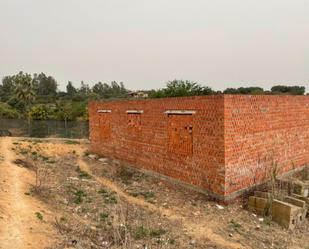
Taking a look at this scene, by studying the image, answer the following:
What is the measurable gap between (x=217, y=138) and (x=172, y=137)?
2147mm

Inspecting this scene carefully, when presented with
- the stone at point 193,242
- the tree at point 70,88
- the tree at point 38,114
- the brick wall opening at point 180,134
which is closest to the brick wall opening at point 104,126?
the brick wall opening at point 180,134

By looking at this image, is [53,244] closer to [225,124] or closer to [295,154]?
[225,124]

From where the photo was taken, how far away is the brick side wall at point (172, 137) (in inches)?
342

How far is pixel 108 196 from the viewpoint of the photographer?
9391mm

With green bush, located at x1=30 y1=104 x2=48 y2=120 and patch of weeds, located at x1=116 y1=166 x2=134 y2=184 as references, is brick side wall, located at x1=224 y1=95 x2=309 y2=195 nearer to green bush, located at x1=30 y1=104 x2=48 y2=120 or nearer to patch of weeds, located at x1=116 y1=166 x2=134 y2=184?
patch of weeds, located at x1=116 y1=166 x2=134 y2=184

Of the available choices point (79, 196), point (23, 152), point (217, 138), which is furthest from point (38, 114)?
point (217, 138)

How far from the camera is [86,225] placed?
6.94 metres

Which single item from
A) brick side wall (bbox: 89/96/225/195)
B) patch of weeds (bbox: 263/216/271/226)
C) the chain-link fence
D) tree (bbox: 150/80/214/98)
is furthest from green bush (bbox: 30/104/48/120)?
patch of weeds (bbox: 263/216/271/226)

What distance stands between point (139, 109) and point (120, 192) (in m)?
3.64

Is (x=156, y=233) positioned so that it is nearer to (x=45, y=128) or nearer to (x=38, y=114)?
(x=45, y=128)

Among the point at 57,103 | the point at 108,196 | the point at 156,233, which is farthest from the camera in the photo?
the point at 57,103

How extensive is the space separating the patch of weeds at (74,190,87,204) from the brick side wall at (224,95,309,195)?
4.33 metres

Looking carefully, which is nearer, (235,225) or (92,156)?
(235,225)

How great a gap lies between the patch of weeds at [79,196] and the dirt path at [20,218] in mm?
1154
